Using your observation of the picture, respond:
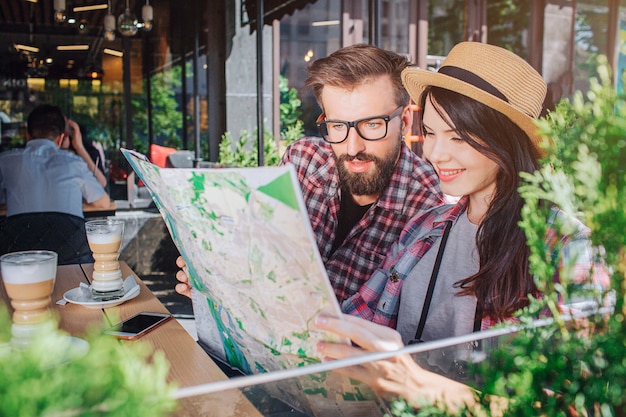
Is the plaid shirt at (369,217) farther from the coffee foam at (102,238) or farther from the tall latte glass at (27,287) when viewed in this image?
the tall latte glass at (27,287)

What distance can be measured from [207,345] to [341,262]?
2.99 ft

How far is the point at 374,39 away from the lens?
220 inches

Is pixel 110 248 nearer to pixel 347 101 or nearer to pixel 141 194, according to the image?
pixel 347 101

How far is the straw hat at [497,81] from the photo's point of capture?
1.64m

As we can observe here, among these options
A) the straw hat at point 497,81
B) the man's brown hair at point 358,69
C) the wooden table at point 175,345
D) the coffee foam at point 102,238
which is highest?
the man's brown hair at point 358,69

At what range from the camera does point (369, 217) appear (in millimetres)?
2328

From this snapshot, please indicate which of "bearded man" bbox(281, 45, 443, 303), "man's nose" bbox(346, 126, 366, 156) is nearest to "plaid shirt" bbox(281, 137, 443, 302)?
"bearded man" bbox(281, 45, 443, 303)

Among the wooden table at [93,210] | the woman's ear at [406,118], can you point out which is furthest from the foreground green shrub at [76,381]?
the wooden table at [93,210]

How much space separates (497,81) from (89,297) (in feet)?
4.64

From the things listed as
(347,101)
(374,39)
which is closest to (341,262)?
(347,101)

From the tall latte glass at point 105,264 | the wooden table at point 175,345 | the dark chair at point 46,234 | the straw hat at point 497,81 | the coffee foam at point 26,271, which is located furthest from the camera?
the dark chair at point 46,234

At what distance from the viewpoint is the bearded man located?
2248 millimetres

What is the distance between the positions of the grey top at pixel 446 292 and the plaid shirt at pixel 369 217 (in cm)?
51

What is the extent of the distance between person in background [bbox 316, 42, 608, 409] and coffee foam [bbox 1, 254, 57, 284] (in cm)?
88
